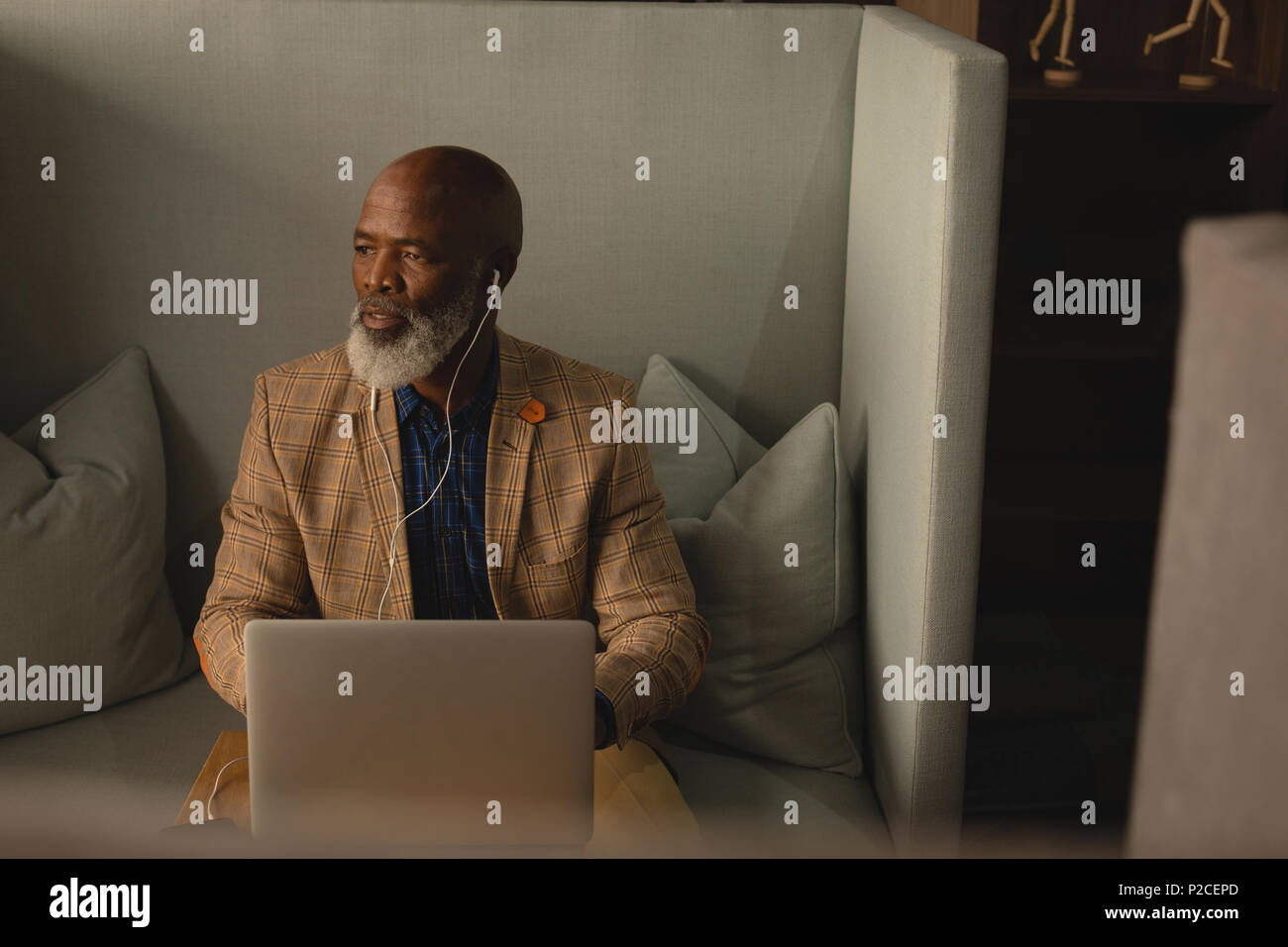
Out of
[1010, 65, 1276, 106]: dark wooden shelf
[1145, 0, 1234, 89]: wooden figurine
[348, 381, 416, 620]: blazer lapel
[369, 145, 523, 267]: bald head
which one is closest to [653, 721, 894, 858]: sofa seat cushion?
[348, 381, 416, 620]: blazer lapel

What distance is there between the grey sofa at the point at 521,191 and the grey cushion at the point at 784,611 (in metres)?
0.04

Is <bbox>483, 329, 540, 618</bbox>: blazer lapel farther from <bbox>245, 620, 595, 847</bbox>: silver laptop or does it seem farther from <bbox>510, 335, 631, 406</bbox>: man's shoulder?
<bbox>245, 620, 595, 847</bbox>: silver laptop

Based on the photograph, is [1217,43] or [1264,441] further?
[1217,43]

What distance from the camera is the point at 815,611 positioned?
1.64m

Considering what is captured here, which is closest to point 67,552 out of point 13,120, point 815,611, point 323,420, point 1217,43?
point 323,420

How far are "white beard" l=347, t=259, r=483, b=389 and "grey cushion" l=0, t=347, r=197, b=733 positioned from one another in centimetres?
51

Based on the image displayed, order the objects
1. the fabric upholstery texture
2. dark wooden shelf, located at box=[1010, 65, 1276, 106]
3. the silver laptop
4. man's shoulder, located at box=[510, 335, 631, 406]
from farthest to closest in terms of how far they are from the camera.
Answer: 1. dark wooden shelf, located at box=[1010, 65, 1276, 106]
2. man's shoulder, located at box=[510, 335, 631, 406]
3. the silver laptop
4. the fabric upholstery texture

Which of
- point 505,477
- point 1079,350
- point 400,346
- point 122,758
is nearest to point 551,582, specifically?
point 505,477

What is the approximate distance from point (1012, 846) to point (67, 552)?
161 centimetres

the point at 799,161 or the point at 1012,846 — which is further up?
the point at 799,161

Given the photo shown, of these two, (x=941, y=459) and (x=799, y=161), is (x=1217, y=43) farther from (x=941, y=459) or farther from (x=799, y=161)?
(x=941, y=459)

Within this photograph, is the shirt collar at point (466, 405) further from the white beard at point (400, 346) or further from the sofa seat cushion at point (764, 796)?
the sofa seat cushion at point (764, 796)

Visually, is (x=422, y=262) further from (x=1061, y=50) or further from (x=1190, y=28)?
(x=1190, y=28)

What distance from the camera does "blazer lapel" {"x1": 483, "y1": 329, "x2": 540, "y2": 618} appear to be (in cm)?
143
